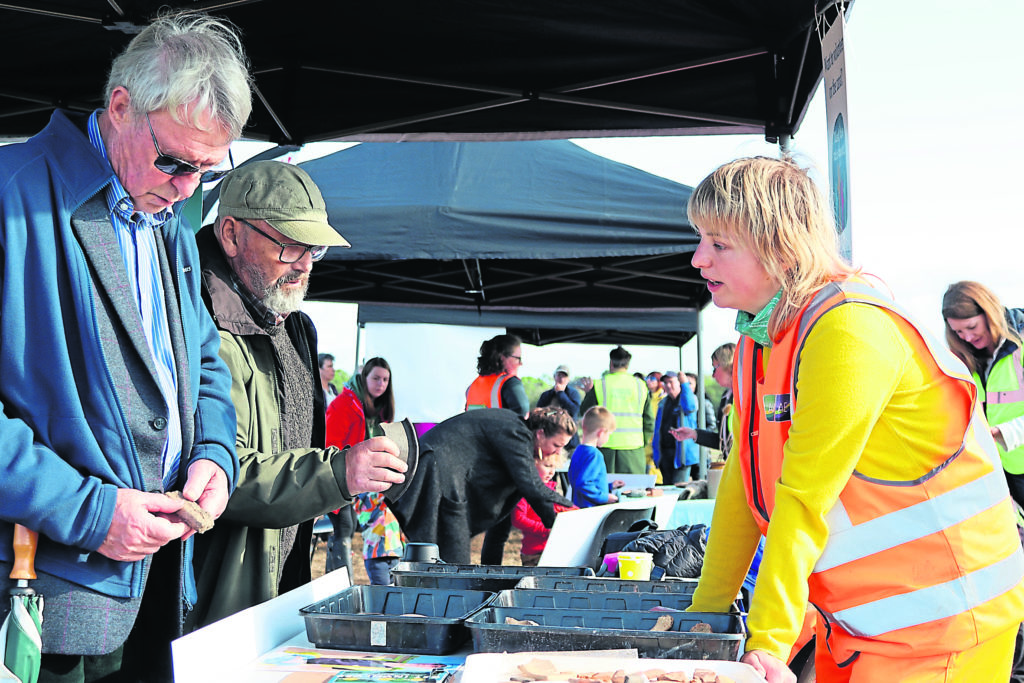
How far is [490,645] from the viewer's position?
4.23ft

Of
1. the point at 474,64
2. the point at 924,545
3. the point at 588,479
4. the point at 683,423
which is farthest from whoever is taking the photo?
the point at 683,423

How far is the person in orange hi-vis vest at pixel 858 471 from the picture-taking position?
1153mm

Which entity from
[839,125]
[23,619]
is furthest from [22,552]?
[839,125]

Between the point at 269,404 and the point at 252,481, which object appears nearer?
the point at 252,481

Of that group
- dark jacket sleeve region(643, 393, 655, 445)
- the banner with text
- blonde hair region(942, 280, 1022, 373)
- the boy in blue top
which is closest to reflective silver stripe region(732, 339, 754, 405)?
the banner with text

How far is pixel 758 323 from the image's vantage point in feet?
4.41

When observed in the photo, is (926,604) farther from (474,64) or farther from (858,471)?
(474,64)

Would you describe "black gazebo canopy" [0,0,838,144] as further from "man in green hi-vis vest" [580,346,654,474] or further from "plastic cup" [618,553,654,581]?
"man in green hi-vis vest" [580,346,654,474]

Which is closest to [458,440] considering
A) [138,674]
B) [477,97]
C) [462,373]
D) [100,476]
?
[477,97]

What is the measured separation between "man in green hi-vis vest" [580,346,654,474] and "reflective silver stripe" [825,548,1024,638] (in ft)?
23.0

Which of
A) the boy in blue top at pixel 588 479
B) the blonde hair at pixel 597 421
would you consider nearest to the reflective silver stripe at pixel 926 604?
the boy in blue top at pixel 588 479

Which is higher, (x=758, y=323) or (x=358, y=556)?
(x=758, y=323)

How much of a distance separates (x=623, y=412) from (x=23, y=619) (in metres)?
7.45

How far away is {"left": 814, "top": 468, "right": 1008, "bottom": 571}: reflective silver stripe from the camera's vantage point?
3.93 feet
